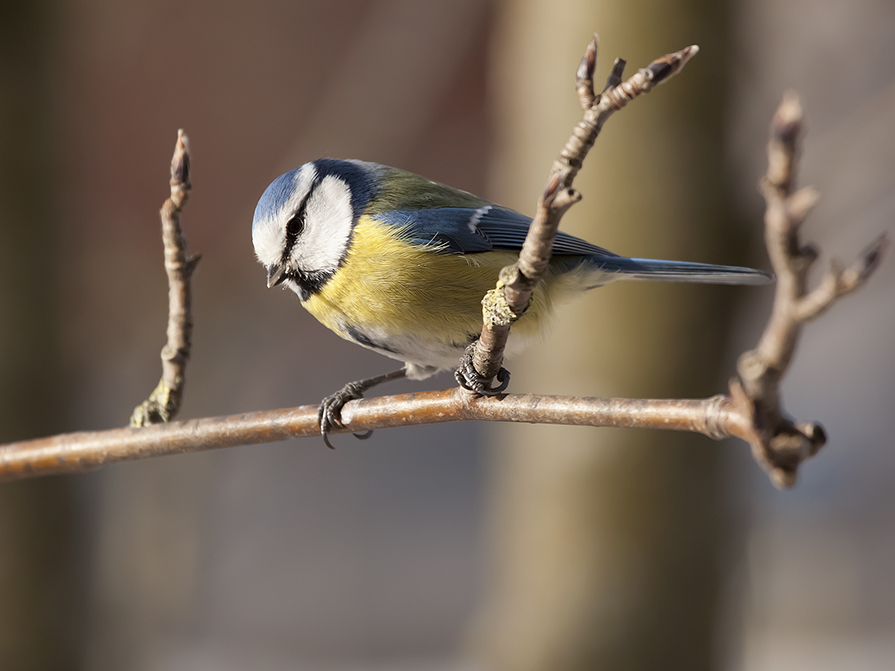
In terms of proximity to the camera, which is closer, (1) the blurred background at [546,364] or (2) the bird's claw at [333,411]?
(2) the bird's claw at [333,411]

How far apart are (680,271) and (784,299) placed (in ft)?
2.63

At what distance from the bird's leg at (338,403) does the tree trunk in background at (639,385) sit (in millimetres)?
559

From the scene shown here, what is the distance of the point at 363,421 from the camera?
951 millimetres

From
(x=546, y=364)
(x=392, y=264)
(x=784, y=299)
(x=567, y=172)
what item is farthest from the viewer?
(x=546, y=364)

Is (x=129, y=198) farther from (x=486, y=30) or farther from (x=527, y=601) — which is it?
(x=527, y=601)

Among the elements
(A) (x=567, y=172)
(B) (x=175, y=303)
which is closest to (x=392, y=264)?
(B) (x=175, y=303)

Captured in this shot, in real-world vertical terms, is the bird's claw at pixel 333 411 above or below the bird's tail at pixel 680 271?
below

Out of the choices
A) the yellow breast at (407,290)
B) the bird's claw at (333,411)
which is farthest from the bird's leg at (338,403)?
the yellow breast at (407,290)

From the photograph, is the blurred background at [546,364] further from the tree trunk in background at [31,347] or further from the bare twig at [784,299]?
the bare twig at [784,299]

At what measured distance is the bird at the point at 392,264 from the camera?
3.44 ft

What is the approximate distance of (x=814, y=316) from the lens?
0.39 m

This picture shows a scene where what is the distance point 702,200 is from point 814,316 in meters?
1.37

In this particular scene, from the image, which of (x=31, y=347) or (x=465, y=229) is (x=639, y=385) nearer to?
(x=465, y=229)

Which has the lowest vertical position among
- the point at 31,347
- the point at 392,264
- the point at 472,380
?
the point at 31,347
